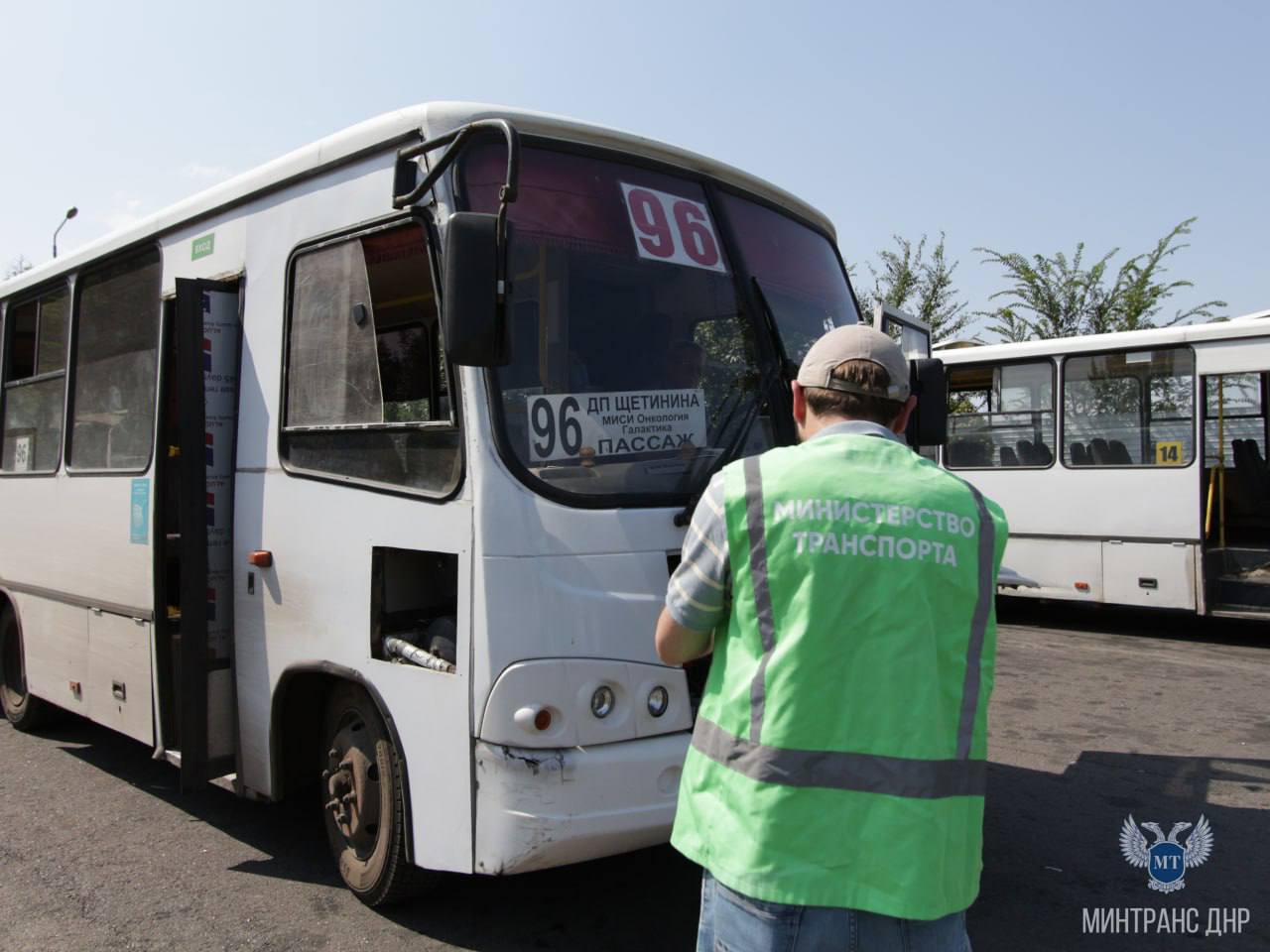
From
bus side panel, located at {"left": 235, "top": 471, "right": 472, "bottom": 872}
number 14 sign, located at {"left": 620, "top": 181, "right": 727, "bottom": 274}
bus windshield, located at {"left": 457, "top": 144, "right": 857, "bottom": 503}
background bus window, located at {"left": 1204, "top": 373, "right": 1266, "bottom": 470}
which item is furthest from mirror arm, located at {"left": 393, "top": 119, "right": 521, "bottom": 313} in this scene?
background bus window, located at {"left": 1204, "top": 373, "right": 1266, "bottom": 470}

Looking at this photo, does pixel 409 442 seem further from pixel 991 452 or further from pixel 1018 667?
pixel 991 452

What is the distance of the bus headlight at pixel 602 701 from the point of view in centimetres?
358

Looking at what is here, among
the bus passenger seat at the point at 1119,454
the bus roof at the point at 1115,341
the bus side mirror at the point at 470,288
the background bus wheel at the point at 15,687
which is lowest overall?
the background bus wheel at the point at 15,687

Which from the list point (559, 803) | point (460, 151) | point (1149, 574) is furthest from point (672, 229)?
point (1149, 574)

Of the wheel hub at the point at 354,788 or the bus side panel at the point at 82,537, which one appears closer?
the wheel hub at the point at 354,788

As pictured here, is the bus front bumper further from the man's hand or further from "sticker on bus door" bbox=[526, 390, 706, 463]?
the man's hand

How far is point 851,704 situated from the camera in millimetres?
1894

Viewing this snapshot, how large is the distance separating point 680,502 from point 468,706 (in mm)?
1026

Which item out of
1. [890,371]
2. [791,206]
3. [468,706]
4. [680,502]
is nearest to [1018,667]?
[791,206]

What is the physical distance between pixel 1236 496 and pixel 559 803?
9488 mm

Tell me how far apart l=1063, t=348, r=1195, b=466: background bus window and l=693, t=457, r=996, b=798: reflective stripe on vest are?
9544mm

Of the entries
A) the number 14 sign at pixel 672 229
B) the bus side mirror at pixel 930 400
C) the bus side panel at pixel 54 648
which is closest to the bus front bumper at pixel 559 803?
the number 14 sign at pixel 672 229

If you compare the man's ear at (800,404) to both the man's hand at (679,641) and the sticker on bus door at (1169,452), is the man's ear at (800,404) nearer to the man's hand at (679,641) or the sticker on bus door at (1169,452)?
the man's hand at (679,641)

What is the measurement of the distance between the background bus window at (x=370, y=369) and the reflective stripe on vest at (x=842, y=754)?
1908 mm
